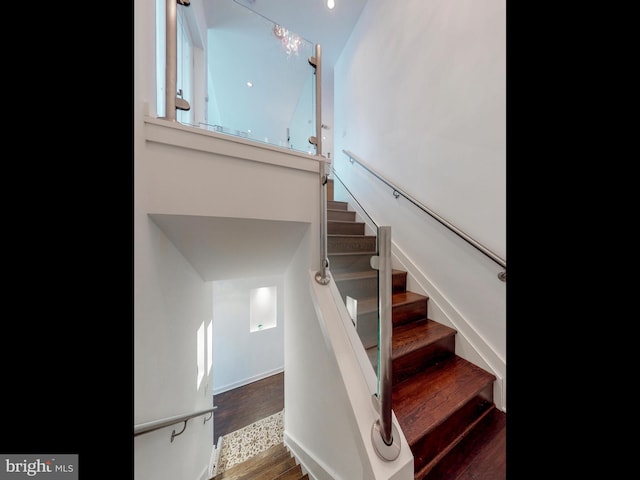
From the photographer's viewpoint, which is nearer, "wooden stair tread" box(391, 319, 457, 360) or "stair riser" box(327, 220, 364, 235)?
"wooden stair tread" box(391, 319, 457, 360)

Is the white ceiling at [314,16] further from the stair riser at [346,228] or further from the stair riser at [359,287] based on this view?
the stair riser at [359,287]

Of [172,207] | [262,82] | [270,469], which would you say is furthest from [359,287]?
[262,82]

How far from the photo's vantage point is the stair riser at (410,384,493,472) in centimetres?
101

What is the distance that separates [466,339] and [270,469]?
210 cm

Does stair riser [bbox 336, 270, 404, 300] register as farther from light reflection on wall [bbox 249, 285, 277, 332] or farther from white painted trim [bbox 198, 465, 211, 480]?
light reflection on wall [bbox 249, 285, 277, 332]

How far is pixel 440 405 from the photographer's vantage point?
3.79 ft

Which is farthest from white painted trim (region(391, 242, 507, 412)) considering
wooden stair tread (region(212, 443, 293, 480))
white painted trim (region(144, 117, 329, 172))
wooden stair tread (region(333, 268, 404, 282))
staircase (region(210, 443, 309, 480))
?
wooden stair tread (region(212, 443, 293, 480))

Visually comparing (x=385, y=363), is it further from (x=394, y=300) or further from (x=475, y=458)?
(x=394, y=300)

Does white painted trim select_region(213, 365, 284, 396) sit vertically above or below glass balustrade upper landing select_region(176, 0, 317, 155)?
below

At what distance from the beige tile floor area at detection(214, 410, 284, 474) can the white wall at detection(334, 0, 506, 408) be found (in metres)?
2.91

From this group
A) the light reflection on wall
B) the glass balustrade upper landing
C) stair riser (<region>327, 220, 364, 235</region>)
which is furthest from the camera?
the light reflection on wall
